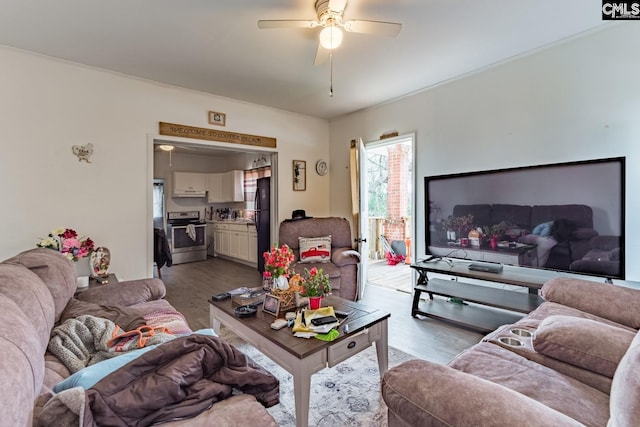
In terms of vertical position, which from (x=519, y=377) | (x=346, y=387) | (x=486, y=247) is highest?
(x=486, y=247)

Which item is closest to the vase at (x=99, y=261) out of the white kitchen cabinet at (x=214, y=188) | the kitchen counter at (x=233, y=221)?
the kitchen counter at (x=233, y=221)

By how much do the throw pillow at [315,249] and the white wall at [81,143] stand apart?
5.83 ft

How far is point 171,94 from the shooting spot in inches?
136

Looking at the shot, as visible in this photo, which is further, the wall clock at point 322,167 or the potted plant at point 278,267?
the wall clock at point 322,167

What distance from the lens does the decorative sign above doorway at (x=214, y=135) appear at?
3434mm

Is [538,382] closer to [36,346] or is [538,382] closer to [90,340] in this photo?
[36,346]

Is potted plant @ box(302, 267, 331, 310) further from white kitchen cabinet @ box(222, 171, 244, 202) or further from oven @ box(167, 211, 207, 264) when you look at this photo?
white kitchen cabinet @ box(222, 171, 244, 202)

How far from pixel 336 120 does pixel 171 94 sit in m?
2.49

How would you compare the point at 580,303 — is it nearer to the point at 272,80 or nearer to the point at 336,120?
the point at 272,80

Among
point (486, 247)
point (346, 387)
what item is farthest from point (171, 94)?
point (486, 247)

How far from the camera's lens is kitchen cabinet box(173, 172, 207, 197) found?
258 inches

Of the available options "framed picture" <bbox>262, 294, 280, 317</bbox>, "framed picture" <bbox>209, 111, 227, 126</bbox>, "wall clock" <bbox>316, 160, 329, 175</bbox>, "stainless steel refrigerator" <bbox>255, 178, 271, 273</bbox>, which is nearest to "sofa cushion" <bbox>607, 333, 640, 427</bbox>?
"framed picture" <bbox>262, 294, 280, 317</bbox>

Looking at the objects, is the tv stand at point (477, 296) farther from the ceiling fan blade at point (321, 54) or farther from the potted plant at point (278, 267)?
the ceiling fan blade at point (321, 54)

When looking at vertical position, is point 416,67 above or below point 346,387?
above
